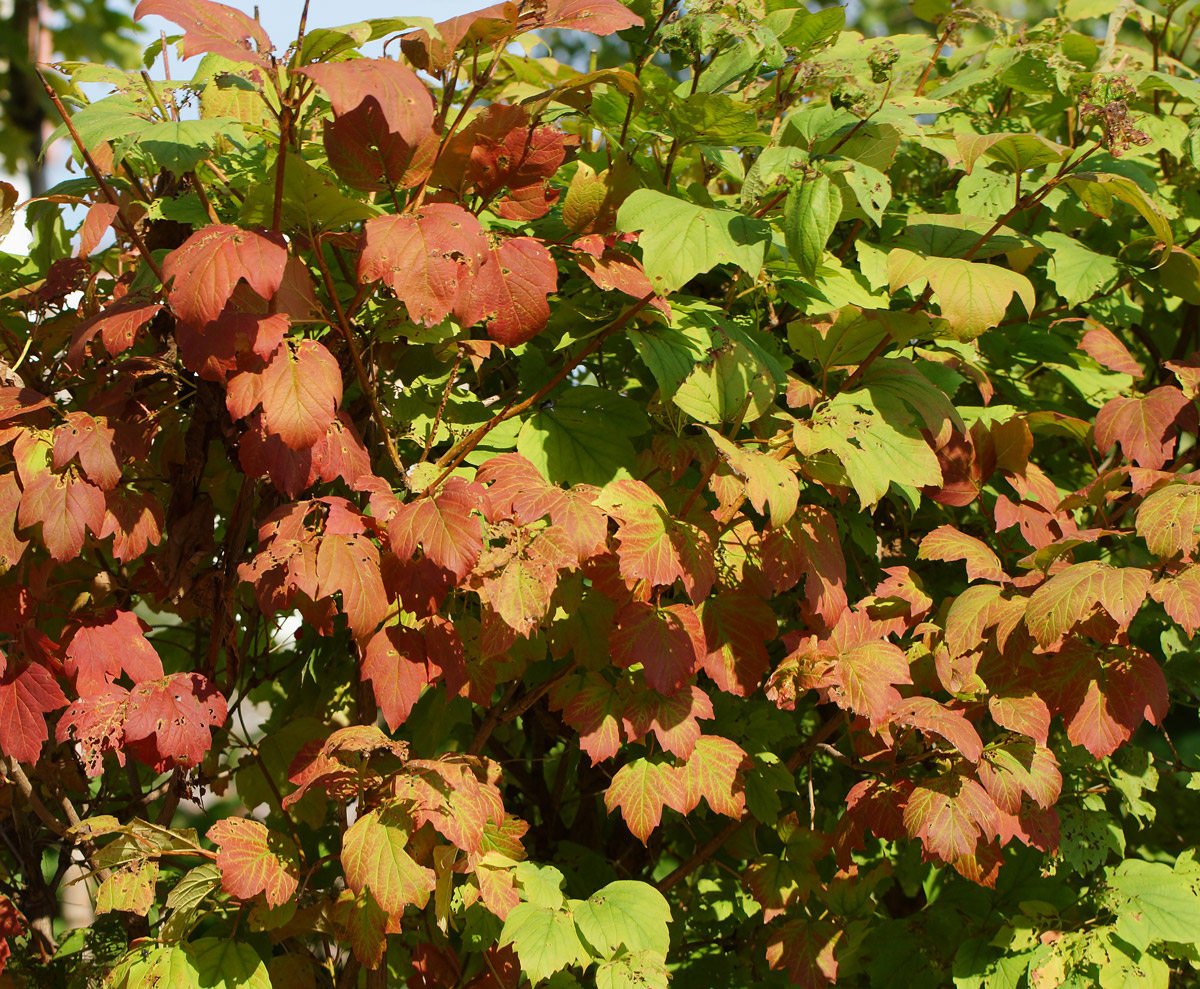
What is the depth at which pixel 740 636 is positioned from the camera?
5.98 ft

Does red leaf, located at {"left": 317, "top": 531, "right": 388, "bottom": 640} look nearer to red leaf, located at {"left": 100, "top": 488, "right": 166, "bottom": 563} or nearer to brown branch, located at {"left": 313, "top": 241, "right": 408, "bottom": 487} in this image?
brown branch, located at {"left": 313, "top": 241, "right": 408, "bottom": 487}

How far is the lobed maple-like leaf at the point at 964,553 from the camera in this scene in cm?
185

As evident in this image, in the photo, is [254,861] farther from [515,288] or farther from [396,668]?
[515,288]

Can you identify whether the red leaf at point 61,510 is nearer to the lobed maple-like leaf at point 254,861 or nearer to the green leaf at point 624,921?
the lobed maple-like leaf at point 254,861

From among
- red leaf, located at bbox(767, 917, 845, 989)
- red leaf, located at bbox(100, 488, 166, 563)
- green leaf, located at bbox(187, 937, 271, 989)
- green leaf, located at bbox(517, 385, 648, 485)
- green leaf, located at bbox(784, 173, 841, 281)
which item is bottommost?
red leaf, located at bbox(767, 917, 845, 989)

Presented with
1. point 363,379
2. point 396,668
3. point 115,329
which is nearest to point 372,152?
point 363,379

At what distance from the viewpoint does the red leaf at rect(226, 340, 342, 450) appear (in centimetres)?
149

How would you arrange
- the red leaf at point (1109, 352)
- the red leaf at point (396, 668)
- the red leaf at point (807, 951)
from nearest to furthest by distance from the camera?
the red leaf at point (396, 668) < the red leaf at point (807, 951) < the red leaf at point (1109, 352)

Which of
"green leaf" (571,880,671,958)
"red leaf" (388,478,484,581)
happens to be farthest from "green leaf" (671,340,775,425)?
"green leaf" (571,880,671,958)

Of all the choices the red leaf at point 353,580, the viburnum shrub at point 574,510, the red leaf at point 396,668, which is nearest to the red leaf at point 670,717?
the viburnum shrub at point 574,510

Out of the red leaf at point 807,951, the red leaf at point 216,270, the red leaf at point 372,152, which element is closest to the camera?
the red leaf at point 216,270

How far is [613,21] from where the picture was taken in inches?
59.2

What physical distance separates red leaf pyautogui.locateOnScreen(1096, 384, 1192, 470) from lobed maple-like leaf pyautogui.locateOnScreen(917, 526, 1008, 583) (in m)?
0.36

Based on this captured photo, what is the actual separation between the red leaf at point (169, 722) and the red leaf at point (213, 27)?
1.01 metres
